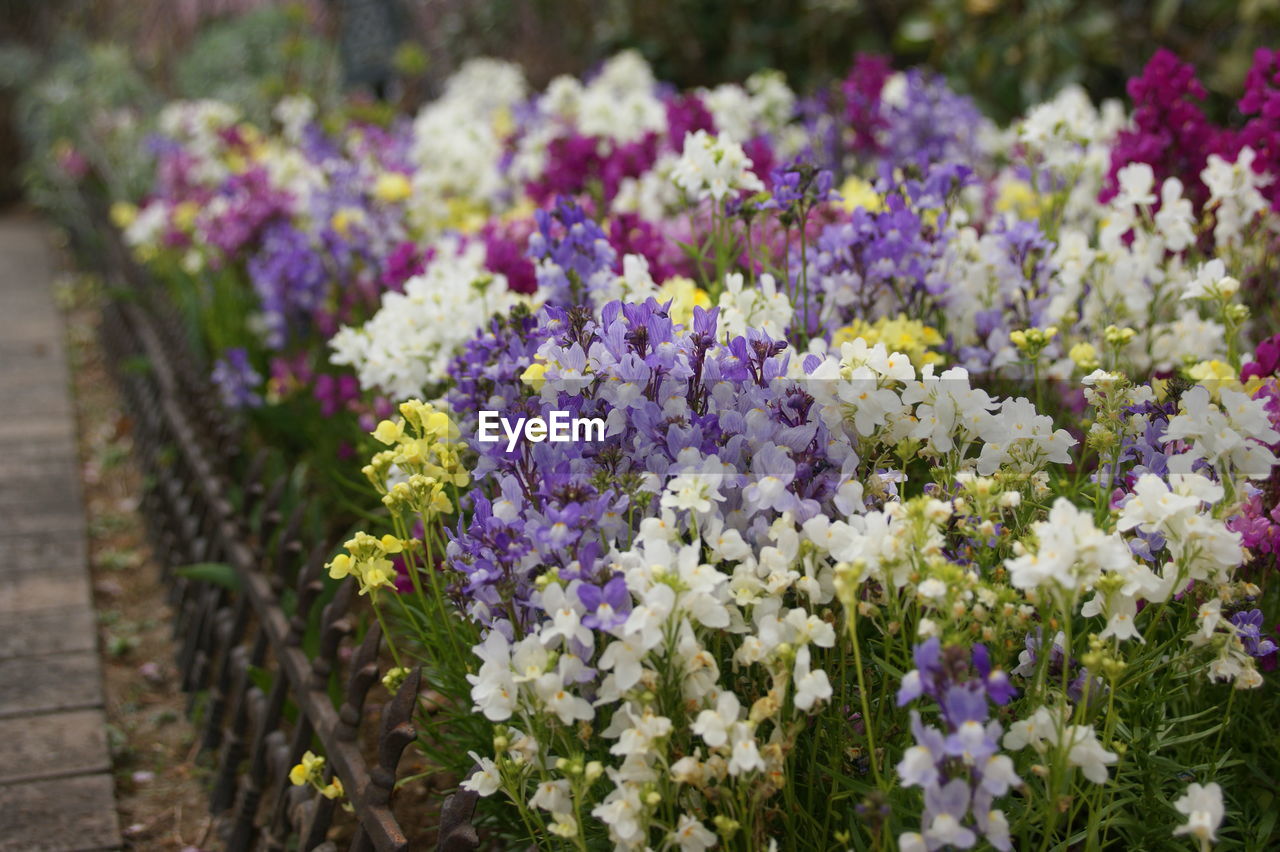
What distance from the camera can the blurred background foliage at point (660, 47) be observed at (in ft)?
16.9

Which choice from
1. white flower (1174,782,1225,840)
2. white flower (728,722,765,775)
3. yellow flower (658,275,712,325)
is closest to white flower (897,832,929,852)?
white flower (728,722,765,775)

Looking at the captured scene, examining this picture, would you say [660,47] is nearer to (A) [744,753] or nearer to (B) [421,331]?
(B) [421,331]

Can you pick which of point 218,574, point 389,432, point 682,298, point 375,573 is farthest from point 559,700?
point 218,574

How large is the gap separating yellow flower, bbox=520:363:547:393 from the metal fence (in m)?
0.42

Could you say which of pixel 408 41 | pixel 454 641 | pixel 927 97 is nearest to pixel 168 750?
pixel 454 641

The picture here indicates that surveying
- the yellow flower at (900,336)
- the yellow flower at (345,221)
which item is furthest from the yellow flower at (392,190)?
the yellow flower at (900,336)

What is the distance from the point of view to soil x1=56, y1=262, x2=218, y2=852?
8.30ft

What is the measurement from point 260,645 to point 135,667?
824 millimetres

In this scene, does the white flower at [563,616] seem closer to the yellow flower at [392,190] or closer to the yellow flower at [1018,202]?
the yellow flower at [1018,202]

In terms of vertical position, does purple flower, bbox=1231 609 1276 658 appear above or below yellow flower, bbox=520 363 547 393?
below

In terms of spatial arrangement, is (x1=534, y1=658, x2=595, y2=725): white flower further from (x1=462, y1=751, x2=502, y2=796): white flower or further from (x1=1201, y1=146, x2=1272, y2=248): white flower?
(x1=1201, y1=146, x2=1272, y2=248): white flower

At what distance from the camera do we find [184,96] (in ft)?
29.2

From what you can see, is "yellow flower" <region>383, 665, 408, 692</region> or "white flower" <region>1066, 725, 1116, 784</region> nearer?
"white flower" <region>1066, 725, 1116, 784</region>

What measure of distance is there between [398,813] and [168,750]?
78 cm
